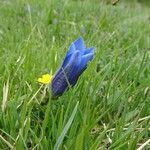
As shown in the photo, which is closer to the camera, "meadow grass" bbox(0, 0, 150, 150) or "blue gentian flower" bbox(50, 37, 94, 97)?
"meadow grass" bbox(0, 0, 150, 150)

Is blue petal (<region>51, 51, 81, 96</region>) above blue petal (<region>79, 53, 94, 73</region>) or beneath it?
beneath

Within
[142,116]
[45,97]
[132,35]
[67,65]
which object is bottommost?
[132,35]

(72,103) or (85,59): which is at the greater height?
(85,59)

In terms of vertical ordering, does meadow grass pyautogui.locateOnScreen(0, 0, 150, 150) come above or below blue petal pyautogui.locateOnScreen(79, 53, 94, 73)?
below

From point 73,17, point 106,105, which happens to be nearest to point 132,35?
point 73,17

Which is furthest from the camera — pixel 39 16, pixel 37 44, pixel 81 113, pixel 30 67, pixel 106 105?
pixel 39 16

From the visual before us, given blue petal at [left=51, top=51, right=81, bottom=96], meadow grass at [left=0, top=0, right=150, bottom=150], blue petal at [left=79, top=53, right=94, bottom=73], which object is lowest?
meadow grass at [left=0, top=0, right=150, bottom=150]

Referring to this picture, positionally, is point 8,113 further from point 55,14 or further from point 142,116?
point 55,14

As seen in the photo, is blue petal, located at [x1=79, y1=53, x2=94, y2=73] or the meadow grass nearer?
the meadow grass
